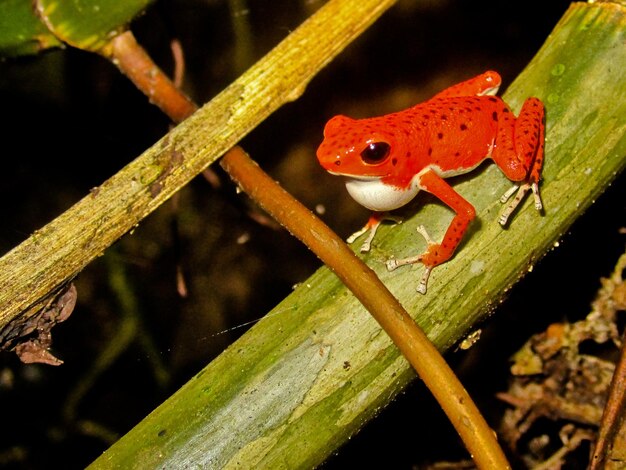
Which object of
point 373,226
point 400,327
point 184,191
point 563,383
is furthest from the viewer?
point 184,191

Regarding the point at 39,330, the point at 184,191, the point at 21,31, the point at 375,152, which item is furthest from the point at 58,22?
the point at 184,191

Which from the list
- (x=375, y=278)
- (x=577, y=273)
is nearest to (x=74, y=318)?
(x=375, y=278)

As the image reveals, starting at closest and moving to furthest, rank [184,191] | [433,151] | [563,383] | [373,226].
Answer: [373,226]
[433,151]
[563,383]
[184,191]

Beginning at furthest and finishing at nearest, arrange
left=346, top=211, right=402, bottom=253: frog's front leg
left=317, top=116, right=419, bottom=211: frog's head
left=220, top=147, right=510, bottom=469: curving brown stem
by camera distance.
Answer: left=317, top=116, right=419, bottom=211: frog's head, left=346, top=211, right=402, bottom=253: frog's front leg, left=220, top=147, right=510, bottom=469: curving brown stem

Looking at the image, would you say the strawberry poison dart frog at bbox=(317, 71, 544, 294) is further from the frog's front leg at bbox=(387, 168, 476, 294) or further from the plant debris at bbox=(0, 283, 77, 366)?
the plant debris at bbox=(0, 283, 77, 366)

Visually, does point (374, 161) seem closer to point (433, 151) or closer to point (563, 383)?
point (433, 151)

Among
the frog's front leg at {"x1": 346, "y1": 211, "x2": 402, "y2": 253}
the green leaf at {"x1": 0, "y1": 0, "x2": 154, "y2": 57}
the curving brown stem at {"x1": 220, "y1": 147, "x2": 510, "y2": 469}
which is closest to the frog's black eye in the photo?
the frog's front leg at {"x1": 346, "y1": 211, "x2": 402, "y2": 253}

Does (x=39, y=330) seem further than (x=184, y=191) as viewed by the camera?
No

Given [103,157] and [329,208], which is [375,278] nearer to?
[329,208]
